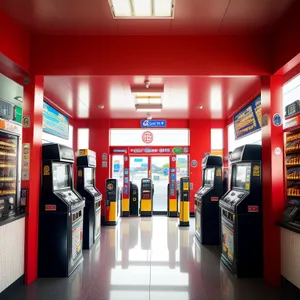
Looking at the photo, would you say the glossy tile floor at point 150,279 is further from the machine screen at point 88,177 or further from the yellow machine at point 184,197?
the yellow machine at point 184,197

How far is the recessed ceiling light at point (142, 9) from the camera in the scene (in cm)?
329

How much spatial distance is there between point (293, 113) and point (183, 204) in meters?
4.60

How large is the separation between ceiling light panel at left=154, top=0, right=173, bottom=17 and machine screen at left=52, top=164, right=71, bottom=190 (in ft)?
8.42

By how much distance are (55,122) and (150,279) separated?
504 centimetres

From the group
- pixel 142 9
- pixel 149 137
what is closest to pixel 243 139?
pixel 149 137

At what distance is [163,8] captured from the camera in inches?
135

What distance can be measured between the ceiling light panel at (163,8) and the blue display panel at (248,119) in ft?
11.3

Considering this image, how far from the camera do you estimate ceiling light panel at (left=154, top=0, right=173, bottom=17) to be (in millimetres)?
3289

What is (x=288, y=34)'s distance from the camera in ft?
11.8

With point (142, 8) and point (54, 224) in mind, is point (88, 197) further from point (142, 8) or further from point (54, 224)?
point (142, 8)

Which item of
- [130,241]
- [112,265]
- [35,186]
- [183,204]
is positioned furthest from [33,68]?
[183,204]

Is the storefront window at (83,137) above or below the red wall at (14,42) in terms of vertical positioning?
below

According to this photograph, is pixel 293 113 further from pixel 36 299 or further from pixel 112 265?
pixel 36 299

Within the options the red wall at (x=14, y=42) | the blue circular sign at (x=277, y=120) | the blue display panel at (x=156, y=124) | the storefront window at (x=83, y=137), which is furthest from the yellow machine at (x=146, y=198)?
the red wall at (x=14, y=42)
